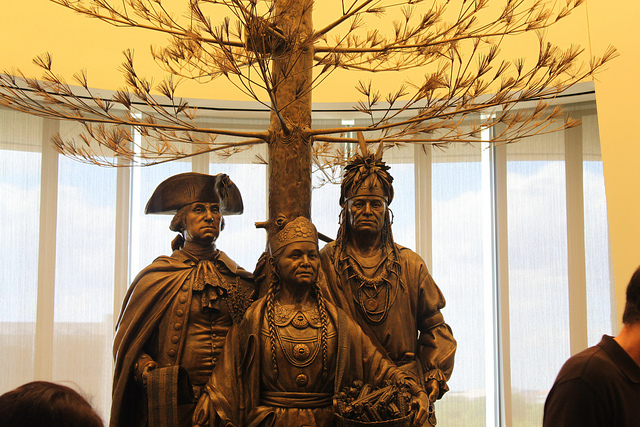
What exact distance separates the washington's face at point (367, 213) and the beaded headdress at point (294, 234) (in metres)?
0.28

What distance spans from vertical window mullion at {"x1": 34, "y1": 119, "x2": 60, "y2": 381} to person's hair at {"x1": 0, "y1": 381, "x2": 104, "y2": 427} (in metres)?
Answer: 5.63

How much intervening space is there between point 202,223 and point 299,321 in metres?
0.94

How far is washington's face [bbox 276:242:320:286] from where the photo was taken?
3.43m

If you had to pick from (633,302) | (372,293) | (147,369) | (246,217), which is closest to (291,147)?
(372,293)

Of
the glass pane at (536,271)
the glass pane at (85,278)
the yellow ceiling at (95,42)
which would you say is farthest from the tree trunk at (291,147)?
the glass pane at (536,271)

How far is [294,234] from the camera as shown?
3.49 metres

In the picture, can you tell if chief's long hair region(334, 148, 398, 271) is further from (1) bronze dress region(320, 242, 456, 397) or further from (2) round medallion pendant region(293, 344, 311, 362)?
(2) round medallion pendant region(293, 344, 311, 362)

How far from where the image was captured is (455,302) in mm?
7277

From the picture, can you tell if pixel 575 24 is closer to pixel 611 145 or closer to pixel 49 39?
pixel 611 145

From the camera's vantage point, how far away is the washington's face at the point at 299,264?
11.3 feet

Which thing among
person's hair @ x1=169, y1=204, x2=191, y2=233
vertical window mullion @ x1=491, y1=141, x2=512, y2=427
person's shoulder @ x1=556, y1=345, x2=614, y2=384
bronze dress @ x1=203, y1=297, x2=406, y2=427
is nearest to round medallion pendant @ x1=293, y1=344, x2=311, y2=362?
bronze dress @ x1=203, y1=297, x2=406, y2=427

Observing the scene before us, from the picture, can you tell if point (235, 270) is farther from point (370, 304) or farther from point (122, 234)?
point (122, 234)

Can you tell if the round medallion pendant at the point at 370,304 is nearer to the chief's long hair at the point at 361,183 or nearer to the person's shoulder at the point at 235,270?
the chief's long hair at the point at 361,183

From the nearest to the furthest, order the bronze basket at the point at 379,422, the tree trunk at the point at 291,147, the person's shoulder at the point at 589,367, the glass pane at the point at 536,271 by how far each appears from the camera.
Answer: the person's shoulder at the point at 589,367 → the bronze basket at the point at 379,422 → the tree trunk at the point at 291,147 → the glass pane at the point at 536,271
